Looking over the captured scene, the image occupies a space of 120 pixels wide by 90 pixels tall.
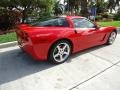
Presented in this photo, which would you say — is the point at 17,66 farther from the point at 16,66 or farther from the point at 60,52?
the point at 60,52

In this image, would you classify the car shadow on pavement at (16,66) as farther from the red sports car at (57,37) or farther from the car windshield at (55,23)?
the car windshield at (55,23)

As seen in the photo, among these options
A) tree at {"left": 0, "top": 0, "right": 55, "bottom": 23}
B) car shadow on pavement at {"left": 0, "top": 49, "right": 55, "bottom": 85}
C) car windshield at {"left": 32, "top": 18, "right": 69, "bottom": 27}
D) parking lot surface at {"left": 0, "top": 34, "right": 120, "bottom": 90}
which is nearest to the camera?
parking lot surface at {"left": 0, "top": 34, "right": 120, "bottom": 90}

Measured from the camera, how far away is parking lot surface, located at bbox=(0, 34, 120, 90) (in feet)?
11.4

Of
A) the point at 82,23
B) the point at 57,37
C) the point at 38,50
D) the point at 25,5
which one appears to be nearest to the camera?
the point at 38,50

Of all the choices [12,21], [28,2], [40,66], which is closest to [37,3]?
[28,2]

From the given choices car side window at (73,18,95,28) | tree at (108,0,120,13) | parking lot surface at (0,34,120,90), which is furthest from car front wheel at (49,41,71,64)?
tree at (108,0,120,13)

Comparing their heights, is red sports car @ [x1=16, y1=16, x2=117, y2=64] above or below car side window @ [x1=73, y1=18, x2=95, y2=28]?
below

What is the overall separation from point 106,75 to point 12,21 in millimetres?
8166

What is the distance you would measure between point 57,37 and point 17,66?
4.43 ft

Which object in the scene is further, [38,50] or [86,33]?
[86,33]

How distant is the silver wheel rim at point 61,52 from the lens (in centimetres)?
440

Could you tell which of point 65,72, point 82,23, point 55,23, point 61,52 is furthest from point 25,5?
point 65,72

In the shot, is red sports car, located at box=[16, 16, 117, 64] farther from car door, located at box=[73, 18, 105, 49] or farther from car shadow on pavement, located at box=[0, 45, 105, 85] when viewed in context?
car shadow on pavement, located at box=[0, 45, 105, 85]

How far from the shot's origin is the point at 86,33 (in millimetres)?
4961
